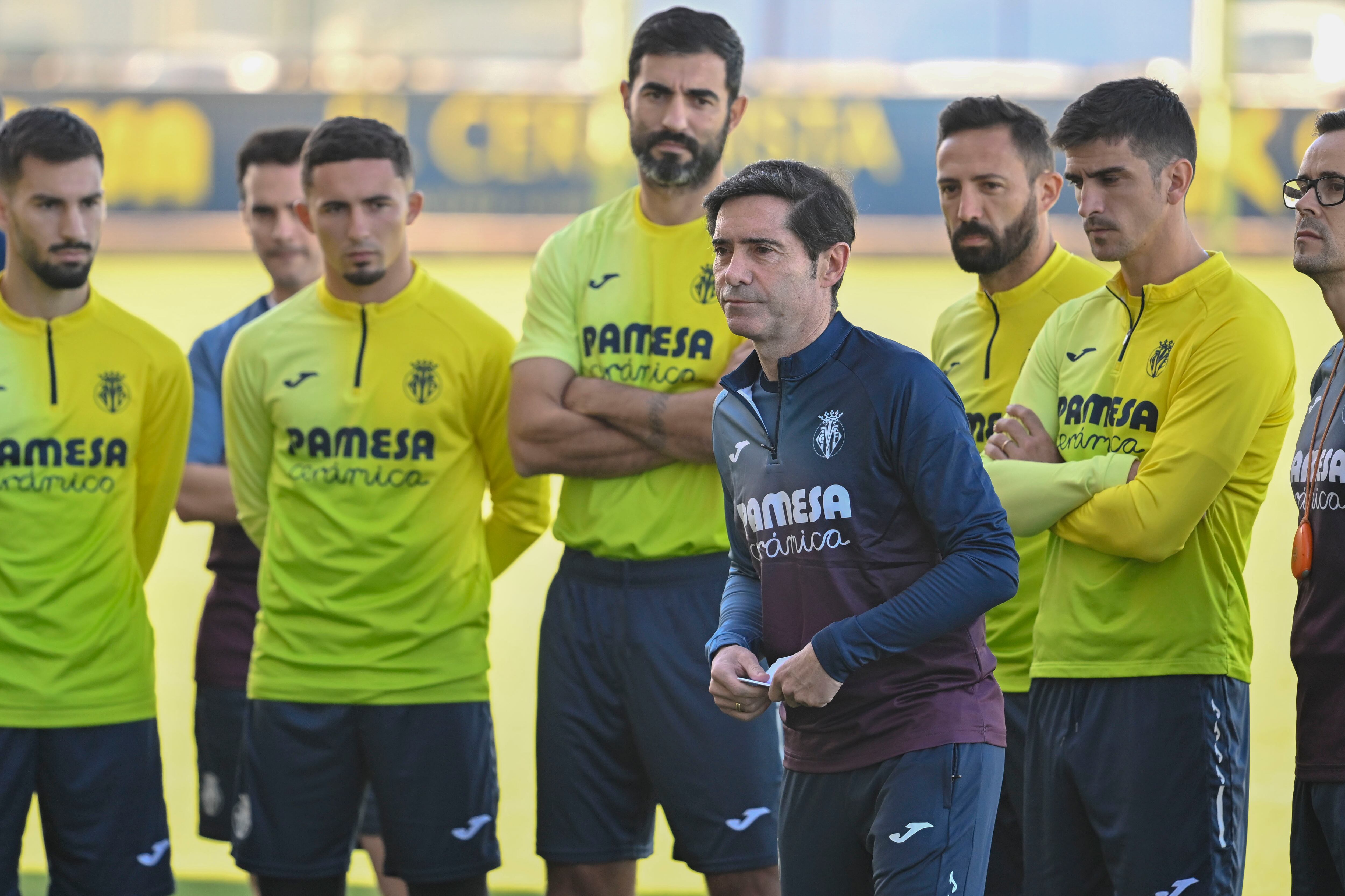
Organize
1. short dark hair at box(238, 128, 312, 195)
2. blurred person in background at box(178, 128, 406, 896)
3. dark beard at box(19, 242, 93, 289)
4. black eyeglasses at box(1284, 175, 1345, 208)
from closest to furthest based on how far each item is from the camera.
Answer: black eyeglasses at box(1284, 175, 1345, 208)
dark beard at box(19, 242, 93, 289)
blurred person in background at box(178, 128, 406, 896)
short dark hair at box(238, 128, 312, 195)

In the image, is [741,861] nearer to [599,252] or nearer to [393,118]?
[599,252]

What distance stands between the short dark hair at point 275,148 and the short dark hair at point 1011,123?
1772 mm

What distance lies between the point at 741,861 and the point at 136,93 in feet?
12.0


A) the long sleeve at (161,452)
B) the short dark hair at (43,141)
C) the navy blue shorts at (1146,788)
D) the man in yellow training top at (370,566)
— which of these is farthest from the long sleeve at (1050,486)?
the short dark hair at (43,141)

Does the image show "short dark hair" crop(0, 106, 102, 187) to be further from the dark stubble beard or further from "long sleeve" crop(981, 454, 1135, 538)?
"long sleeve" crop(981, 454, 1135, 538)

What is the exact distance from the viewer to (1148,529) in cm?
249

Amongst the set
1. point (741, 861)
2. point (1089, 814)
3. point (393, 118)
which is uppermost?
point (393, 118)

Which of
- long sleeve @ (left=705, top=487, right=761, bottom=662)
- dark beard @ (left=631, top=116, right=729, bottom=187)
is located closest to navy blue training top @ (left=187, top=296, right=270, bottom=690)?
dark beard @ (left=631, top=116, right=729, bottom=187)

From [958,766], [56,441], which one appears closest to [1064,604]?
[958,766]

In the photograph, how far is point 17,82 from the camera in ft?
17.8

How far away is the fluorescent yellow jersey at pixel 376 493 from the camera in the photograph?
3.22m

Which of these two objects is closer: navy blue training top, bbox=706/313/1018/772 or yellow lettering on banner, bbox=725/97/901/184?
navy blue training top, bbox=706/313/1018/772

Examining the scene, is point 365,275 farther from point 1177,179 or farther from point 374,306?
point 1177,179

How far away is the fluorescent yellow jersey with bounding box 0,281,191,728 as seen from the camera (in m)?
3.19
